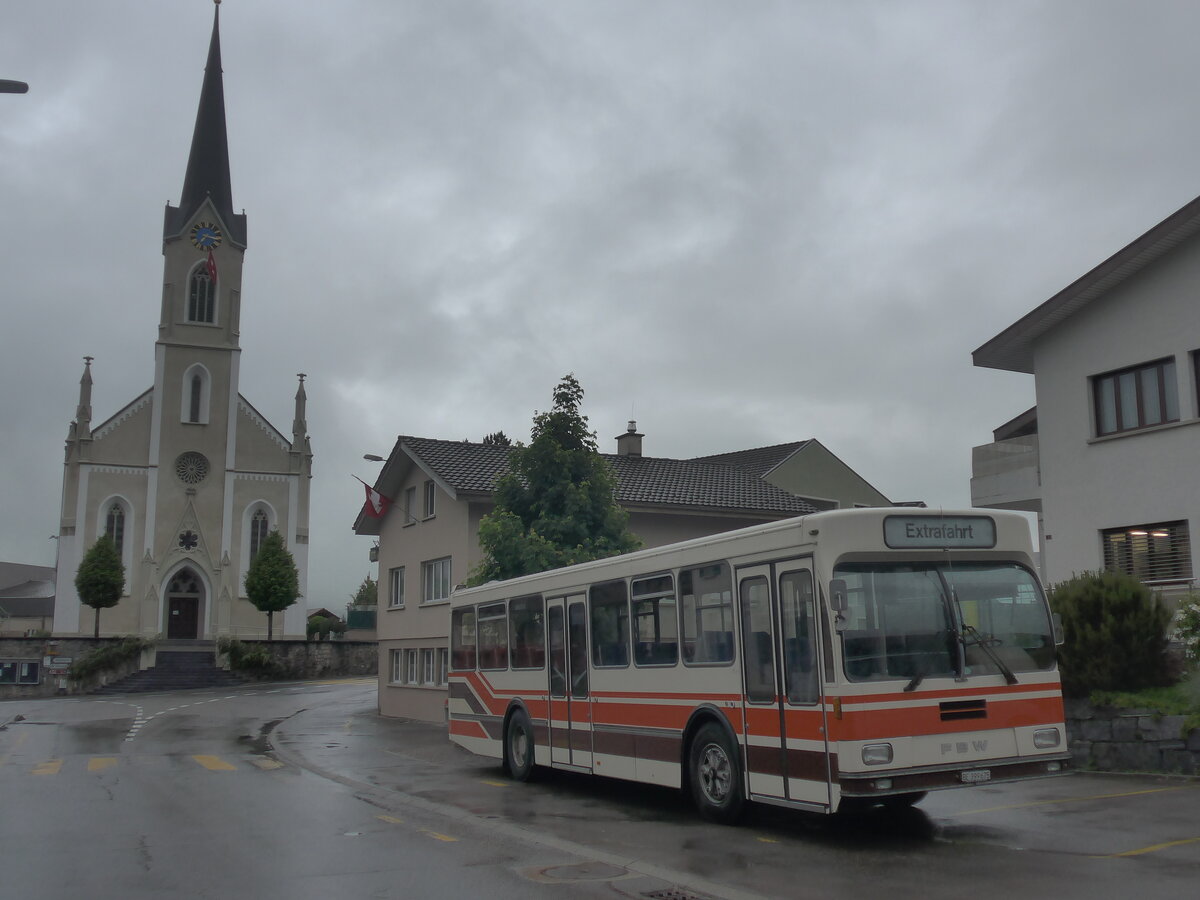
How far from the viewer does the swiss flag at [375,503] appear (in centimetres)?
3281

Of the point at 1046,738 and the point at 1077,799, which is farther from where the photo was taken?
the point at 1077,799

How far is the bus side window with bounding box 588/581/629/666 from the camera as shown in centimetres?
1269

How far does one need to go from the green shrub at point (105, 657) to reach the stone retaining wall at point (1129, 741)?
150ft

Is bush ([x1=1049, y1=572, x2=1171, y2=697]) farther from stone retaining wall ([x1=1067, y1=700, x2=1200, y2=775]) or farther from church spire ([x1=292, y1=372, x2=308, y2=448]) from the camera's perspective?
church spire ([x1=292, y1=372, x2=308, y2=448])

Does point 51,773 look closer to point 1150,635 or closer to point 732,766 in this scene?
point 732,766

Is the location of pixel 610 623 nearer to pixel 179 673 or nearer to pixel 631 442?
pixel 631 442

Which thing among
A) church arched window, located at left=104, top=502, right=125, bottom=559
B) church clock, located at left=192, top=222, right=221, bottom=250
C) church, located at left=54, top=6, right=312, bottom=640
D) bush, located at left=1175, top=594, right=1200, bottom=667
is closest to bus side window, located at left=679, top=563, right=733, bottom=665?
bush, located at left=1175, top=594, right=1200, bottom=667

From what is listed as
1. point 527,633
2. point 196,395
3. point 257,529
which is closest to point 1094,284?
point 527,633

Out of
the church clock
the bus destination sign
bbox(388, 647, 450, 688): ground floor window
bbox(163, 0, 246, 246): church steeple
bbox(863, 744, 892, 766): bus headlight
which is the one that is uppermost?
bbox(163, 0, 246, 246): church steeple

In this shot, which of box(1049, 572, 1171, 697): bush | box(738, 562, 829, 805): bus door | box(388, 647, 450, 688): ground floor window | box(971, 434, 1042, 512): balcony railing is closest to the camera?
box(738, 562, 829, 805): bus door

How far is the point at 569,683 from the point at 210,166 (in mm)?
62618

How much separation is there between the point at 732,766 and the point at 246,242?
2484 inches

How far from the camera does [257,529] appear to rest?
212 feet

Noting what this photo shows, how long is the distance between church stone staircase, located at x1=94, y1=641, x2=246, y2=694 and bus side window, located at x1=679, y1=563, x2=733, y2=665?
143 feet
